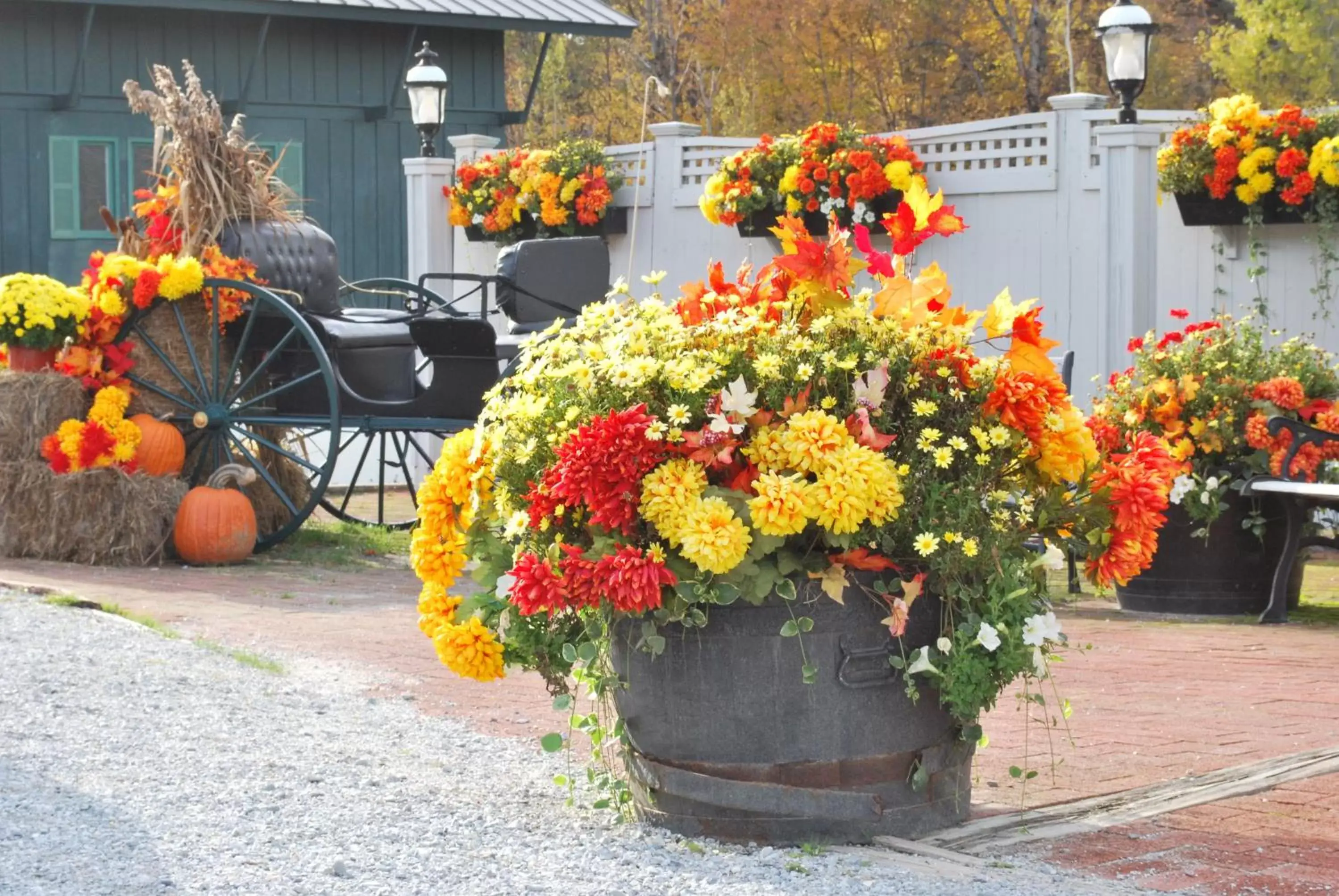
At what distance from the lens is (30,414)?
27.3 ft

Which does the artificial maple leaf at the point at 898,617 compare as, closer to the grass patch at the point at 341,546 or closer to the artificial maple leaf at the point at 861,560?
the artificial maple leaf at the point at 861,560

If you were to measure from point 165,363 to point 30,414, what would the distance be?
667 millimetres

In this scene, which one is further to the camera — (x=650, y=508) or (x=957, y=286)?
(x=957, y=286)

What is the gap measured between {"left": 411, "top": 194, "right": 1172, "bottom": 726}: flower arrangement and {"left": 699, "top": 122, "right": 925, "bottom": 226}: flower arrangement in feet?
20.6

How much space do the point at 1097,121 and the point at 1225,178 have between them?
1.07 meters

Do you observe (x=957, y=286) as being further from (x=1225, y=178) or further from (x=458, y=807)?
(x=458, y=807)

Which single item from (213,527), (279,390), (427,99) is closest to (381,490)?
(279,390)

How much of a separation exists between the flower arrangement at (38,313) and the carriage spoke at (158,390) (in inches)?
12.2

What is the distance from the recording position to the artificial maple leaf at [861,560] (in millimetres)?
3572

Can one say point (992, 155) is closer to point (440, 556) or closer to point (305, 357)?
point (305, 357)

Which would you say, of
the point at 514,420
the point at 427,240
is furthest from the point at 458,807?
the point at 427,240

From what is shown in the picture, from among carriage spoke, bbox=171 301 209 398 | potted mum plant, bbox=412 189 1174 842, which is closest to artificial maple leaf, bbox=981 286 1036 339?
potted mum plant, bbox=412 189 1174 842

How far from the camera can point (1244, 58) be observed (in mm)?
22797

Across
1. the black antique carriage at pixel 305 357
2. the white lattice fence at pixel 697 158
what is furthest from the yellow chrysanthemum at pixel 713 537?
the white lattice fence at pixel 697 158
